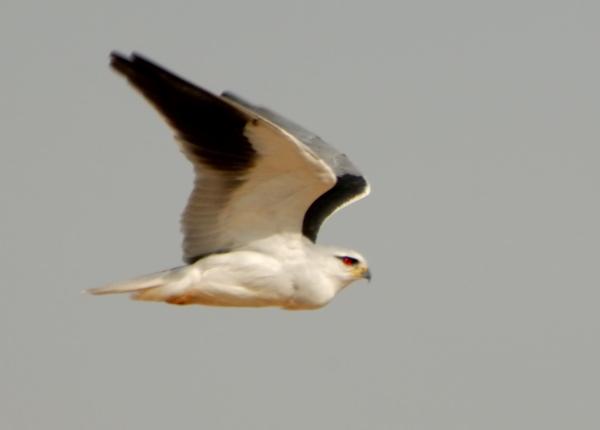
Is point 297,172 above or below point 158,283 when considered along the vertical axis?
above

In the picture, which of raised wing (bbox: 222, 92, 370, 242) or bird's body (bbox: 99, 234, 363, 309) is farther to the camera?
raised wing (bbox: 222, 92, 370, 242)

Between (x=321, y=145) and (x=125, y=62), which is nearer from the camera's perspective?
(x=125, y=62)

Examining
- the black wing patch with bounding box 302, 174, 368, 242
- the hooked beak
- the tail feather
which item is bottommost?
the tail feather

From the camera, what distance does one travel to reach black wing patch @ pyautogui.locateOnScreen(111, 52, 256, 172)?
12391 mm

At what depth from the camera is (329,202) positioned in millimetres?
13930

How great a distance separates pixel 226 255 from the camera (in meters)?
13.5

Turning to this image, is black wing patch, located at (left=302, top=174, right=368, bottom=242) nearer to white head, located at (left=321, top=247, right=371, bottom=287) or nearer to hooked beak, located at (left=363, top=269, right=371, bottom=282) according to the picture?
white head, located at (left=321, top=247, right=371, bottom=287)

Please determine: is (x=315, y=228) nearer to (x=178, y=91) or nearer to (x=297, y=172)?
(x=297, y=172)

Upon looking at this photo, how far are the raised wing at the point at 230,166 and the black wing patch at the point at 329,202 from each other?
20 centimetres

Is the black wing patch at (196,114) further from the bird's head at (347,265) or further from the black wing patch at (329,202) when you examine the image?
the bird's head at (347,265)

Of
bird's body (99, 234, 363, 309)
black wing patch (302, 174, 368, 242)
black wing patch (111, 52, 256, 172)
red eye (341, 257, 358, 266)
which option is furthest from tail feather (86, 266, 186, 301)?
red eye (341, 257, 358, 266)

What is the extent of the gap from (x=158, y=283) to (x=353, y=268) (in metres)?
1.55

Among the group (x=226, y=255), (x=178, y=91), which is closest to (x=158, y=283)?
(x=226, y=255)

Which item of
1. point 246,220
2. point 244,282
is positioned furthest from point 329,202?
point 244,282
